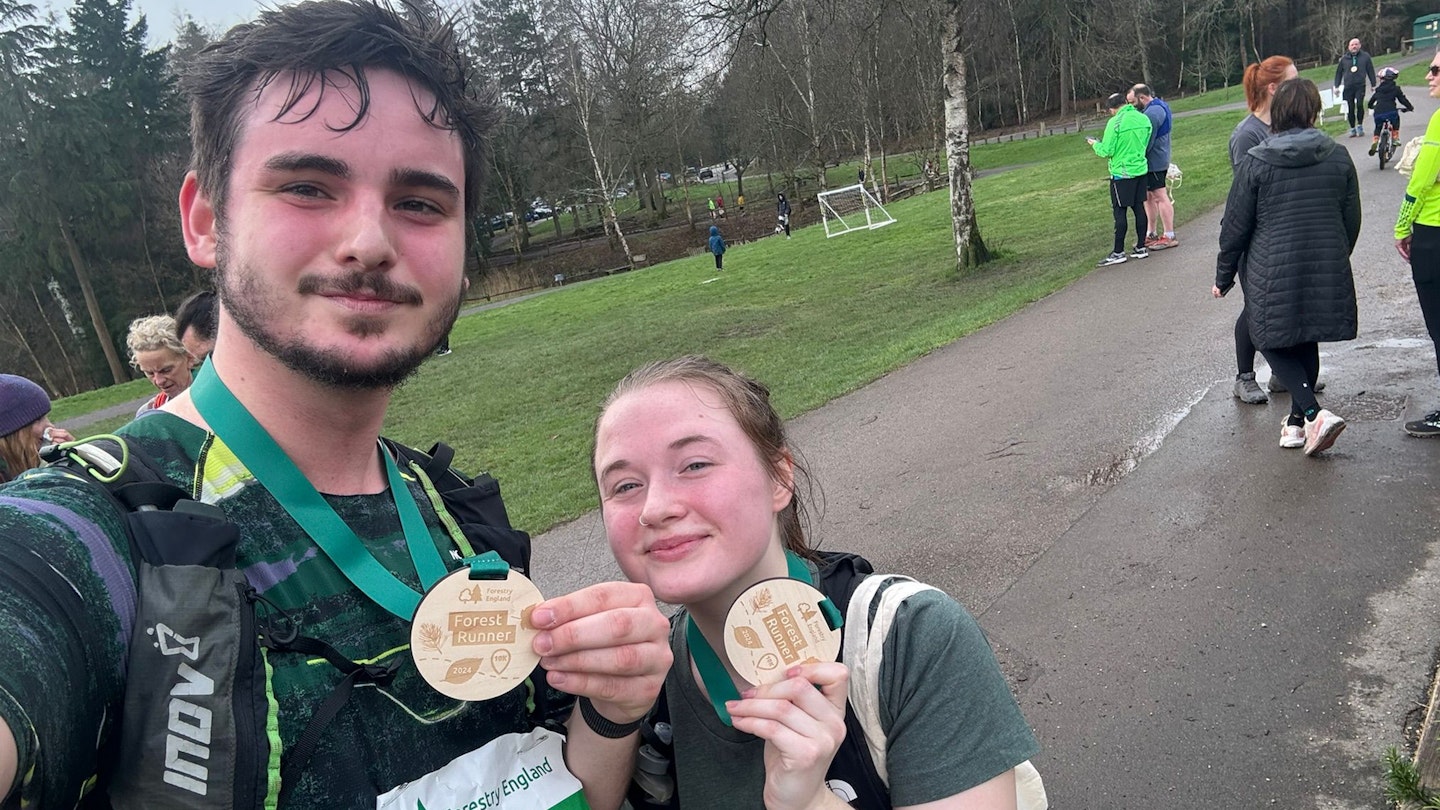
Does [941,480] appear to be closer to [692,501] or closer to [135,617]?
[692,501]

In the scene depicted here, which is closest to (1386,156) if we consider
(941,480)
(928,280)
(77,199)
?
(928,280)

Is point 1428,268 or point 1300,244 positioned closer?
Answer: point 1428,268

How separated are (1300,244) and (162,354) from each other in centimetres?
752

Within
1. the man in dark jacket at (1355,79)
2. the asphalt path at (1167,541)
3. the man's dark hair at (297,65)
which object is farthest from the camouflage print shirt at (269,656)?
the man in dark jacket at (1355,79)

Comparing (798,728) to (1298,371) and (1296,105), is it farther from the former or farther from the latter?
(1296,105)

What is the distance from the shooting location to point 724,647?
5.14 ft

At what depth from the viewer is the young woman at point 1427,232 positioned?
4992 mm

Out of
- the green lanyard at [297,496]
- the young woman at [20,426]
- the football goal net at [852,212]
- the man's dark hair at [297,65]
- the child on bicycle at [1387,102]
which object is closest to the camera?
the green lanyard at [297,496]

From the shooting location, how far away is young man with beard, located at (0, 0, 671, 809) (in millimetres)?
1064

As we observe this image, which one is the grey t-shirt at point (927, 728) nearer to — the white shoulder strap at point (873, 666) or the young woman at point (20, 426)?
the white shoulder strap at point (873, 666)

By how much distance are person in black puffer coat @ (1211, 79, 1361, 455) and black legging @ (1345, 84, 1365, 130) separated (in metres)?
18.5

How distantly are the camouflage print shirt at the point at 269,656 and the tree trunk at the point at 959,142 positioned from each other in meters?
13.0

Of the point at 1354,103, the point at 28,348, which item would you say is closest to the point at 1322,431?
the point at 1354,103

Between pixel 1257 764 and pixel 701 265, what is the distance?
1027 inches
